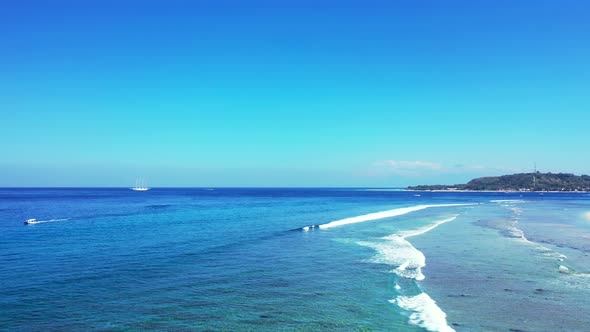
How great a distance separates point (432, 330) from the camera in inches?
484

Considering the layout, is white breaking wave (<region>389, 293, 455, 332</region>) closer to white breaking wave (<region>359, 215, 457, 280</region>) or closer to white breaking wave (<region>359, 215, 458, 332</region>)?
white breaking wave (<region>359, 215, 458, 332</region>)

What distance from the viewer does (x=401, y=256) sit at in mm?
24344

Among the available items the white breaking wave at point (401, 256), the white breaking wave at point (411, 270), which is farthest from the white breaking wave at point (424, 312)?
the white breaking wave at point (401, 256)

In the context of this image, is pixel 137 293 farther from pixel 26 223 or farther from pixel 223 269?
pixel 26 223

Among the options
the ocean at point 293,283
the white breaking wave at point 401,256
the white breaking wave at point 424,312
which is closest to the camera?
the white breaking wave at point 424,312

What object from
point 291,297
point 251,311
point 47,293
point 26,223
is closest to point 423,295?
point 291,297

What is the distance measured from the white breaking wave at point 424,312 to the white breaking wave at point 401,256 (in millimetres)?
3522

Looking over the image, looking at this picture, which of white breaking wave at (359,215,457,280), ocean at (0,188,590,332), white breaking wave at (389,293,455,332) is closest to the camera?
white breaking wave at (389,293,455,332)

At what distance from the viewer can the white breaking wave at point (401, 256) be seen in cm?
2028

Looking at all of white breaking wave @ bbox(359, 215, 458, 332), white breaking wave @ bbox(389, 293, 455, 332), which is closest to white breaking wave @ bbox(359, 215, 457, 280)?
white breaking wave @ bbox(359, 215, 458, 332)

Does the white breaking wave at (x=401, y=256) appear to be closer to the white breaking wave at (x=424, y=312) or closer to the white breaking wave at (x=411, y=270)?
the white breaking wave at (x=411, y=270)

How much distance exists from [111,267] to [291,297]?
10.5m

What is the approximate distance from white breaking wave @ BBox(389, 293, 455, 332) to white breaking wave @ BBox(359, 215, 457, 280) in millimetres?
3522

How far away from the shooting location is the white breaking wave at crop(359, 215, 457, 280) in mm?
20281
